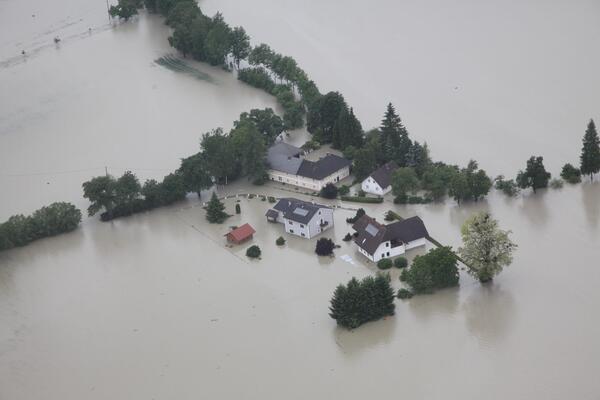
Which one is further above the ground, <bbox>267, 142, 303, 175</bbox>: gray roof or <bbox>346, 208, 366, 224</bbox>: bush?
<bbox>267, 142, 303, 175</bbox>: gray roof

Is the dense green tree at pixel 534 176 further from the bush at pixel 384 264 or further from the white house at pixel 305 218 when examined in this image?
the white house at pixel 305 218

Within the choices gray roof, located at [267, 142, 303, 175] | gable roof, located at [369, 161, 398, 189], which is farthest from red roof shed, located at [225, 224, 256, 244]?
gable roof, located at [369, 161, 398, 189]

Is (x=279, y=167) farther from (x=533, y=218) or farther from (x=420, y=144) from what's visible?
(x=533, y=218)

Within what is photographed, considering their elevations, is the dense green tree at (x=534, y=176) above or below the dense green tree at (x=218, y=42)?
below

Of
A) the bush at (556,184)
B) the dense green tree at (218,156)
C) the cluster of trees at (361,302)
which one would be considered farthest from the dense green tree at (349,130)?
the cluster of trees at (361,302)

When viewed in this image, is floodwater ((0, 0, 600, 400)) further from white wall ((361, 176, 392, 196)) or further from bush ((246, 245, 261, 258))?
white wall ((361, 176, 392, 196))

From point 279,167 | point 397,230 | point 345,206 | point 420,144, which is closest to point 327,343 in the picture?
point 397,230
